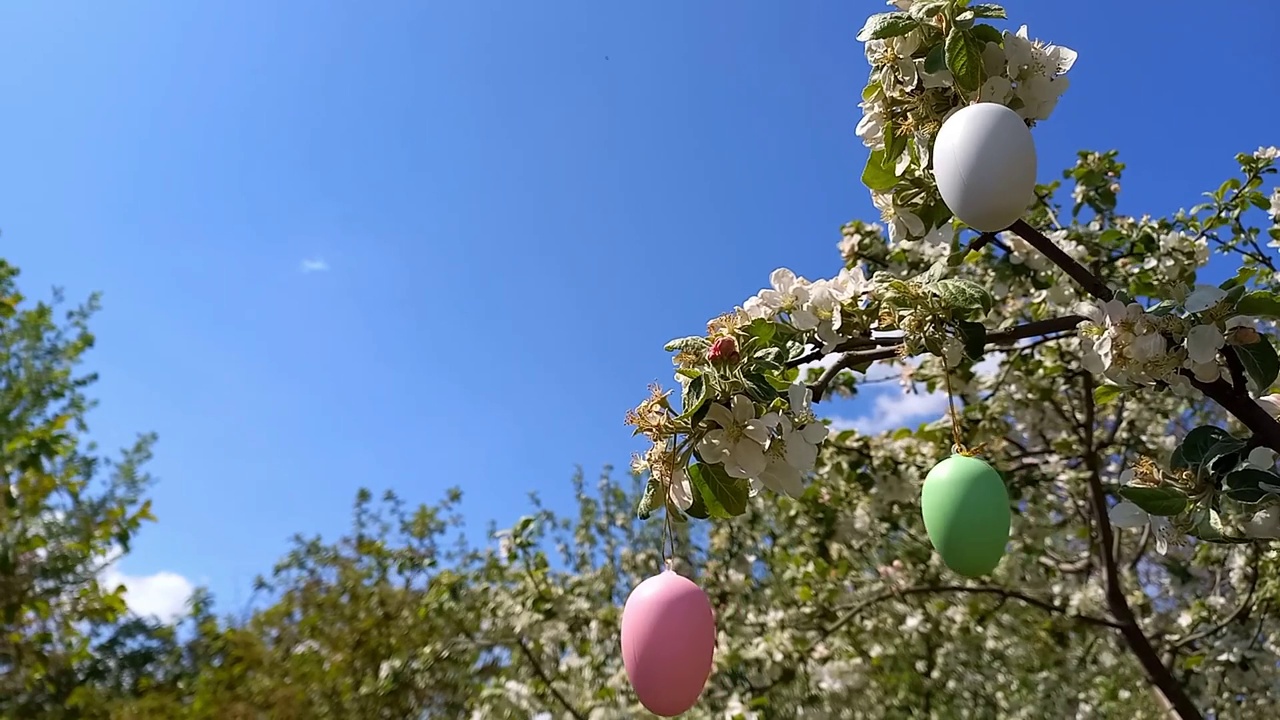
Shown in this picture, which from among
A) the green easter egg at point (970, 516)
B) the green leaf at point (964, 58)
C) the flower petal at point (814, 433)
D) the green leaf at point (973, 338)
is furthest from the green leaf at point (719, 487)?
the green leaf at point (964, 58)

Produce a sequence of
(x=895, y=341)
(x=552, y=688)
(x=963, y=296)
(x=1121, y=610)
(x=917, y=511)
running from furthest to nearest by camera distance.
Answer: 1. (x=917, y=511)
2. (x=552, y=688)
3. (x=1121, y=610)
4. (x=895, y=341)
5. (x=963, y=296)

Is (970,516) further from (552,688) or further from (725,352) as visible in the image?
(552,688)

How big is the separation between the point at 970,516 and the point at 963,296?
0.38m

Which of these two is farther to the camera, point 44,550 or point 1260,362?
point 44,550

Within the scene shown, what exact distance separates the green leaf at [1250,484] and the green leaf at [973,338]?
432 mm

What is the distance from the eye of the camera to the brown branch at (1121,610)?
115 inches

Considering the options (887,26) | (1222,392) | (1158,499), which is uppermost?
(887,26)

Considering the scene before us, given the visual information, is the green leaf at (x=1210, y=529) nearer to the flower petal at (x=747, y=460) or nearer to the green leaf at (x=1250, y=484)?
the green leaf at (x=1250, y=484)

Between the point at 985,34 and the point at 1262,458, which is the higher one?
the point at 985,34

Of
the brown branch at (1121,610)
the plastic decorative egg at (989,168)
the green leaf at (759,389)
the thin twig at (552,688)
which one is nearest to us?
the plastic decorative egg at (989,168)

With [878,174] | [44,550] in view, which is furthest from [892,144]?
[44,550]

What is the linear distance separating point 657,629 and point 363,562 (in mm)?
5770

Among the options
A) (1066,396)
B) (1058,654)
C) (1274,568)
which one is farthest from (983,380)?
(1058,654)

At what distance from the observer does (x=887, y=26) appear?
1351mm
